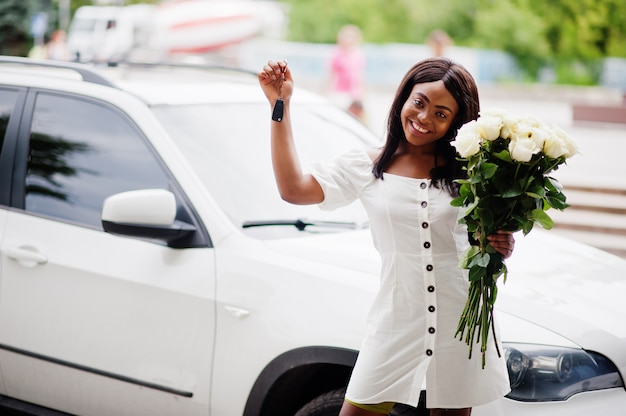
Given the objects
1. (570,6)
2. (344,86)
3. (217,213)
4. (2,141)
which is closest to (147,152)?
(217,213)

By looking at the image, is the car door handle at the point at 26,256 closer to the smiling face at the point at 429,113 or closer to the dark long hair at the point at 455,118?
the dark long hair at the point at 455,118

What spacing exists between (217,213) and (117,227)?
0.38m

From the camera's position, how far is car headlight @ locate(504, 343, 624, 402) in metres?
2.78

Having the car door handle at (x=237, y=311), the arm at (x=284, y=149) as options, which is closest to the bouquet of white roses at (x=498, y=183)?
the arm at (x=284, y=149)

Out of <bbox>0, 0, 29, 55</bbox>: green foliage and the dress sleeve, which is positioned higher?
<bbox>0, 0, 29, 55</bbox>: green foliage

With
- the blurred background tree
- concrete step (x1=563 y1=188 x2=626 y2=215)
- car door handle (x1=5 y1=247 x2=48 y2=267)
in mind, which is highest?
the blurred background tree

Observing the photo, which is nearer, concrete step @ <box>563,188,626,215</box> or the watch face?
the watch face

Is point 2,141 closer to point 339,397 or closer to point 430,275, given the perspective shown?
point 339,397

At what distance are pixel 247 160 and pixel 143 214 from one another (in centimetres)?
64

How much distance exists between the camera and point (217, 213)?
11.1ft

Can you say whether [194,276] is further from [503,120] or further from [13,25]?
[13,25]

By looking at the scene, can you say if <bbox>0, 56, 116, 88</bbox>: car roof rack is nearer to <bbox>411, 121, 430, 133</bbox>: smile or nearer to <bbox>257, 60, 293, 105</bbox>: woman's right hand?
<bbox>257, 60, 293, 105</bbox>: woman's right hand

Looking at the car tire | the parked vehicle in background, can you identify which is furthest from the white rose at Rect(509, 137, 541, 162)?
the parked vehicle in background

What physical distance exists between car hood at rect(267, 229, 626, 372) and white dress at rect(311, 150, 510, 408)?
0.82 feet
